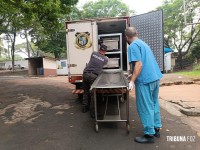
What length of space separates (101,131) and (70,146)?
3.20ft

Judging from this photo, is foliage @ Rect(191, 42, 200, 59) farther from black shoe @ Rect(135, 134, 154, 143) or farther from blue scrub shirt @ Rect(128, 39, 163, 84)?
black shoe @ Rect(135, 134, 154, 143)

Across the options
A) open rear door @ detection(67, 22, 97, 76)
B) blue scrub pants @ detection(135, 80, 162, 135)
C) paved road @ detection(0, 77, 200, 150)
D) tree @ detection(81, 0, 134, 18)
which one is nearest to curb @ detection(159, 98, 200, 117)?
paved road @ detection(0, 77, 200, 150)

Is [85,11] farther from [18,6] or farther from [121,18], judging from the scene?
[121,18]

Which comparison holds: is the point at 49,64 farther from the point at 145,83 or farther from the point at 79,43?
the point at 145,83

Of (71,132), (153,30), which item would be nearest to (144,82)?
(71,132)

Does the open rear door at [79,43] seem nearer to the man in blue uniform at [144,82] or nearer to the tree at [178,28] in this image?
the man in blue uniform at [144,82]

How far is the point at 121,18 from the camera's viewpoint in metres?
7.65

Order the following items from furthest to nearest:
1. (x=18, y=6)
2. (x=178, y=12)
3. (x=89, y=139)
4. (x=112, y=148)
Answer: (x=178, y=12) → (x=18, y=6) → (x=89, y=139) → (x=112, y=148)

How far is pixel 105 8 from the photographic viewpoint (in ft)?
127

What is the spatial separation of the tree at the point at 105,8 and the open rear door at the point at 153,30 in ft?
101

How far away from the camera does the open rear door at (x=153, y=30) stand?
7449 mm

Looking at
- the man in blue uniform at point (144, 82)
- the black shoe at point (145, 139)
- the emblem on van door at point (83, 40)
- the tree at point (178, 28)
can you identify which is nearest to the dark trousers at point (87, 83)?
the emblem on van door at point (83, 40)

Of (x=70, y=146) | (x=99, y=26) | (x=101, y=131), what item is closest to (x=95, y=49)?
(x=99, y=26)

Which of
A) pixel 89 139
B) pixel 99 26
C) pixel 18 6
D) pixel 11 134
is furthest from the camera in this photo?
pixel 18 6
